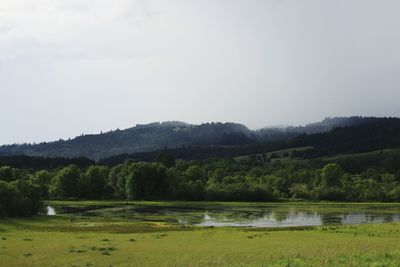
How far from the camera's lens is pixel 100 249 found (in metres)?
41.6

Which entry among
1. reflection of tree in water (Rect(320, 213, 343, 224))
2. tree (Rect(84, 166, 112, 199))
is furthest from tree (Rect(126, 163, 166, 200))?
reflection of tree in water (Rect(320, 213, 343, 224))

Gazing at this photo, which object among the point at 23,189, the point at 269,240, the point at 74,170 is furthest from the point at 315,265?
the point at 74,170

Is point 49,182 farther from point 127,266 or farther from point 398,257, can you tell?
point 398,257

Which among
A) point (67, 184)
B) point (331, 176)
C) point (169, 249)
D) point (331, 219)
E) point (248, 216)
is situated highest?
point (331, 176)

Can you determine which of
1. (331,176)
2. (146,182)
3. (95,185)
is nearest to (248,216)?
(146,182)

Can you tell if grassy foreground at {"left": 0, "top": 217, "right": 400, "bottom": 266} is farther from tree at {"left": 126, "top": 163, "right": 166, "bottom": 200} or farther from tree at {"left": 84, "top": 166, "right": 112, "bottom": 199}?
tree at {"left": 84, "top": 166, "right": 112, "bottom": 199}

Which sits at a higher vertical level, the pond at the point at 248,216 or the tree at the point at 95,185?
the tree at the point at 95,185

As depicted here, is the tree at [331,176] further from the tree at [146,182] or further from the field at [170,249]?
the field at [170,249]

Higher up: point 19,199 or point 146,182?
point 146,182

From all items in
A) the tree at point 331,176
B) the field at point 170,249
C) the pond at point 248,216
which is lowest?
the pond at point 248,216

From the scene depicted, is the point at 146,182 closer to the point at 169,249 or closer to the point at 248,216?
the point at 248,216

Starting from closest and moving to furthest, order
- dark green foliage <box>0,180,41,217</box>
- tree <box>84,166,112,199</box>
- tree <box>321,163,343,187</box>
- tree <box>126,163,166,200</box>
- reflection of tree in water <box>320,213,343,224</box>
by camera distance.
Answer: reflection of tree in water <box>320,213,343,224</box>
dark green foliage <box>0,180,41,217</box>
tree <box>126,163,166,200</box>
tree <box>84,166,112,199</box>
tree <box>321,163,343,187</box>

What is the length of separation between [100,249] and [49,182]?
15699cm

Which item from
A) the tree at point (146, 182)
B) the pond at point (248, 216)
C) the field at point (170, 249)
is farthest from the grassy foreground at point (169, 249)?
the tree at point (146, 182)
